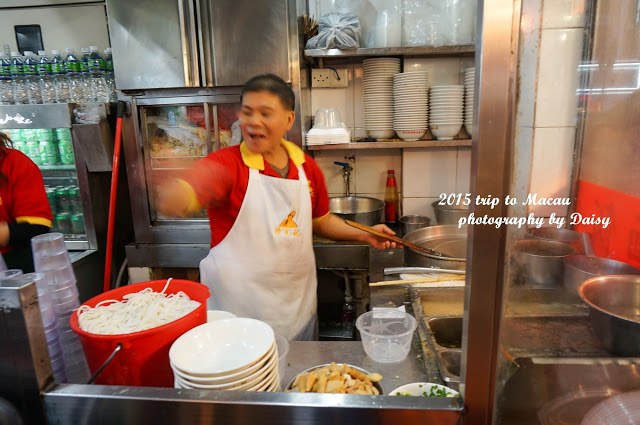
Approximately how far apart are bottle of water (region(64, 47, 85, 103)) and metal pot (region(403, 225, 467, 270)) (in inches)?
99.1

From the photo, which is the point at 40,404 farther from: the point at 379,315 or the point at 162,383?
the point at 379,315

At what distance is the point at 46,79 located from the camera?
296 centimetres

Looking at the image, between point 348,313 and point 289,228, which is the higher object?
point 289,228

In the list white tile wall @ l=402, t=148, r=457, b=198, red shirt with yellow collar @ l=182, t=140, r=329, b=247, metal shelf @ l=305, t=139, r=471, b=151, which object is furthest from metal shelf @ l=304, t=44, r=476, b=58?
red shirt with yellow collar @ l=182, t=140, r=329, b=247

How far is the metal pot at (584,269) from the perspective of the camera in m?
1.11

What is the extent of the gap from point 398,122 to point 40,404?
8.63 ft

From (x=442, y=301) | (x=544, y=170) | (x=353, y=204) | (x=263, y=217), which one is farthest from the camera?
(x=353, y=204)

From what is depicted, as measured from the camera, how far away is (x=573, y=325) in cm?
103

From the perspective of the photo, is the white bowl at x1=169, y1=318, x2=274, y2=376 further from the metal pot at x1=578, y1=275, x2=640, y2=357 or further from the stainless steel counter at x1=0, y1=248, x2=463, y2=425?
the metal pot at x1=578, y1=275, x2=640, y2=357

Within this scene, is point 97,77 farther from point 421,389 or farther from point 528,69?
point 528,69

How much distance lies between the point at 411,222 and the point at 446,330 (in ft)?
5.13

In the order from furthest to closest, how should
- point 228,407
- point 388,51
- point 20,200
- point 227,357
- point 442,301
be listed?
point 388,51 → point 20,200 → point 442,301 → point 227,357 → point 228,407

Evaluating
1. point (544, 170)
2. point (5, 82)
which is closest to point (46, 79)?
point (5, 82)

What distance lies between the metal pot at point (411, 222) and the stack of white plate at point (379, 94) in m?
0.61
